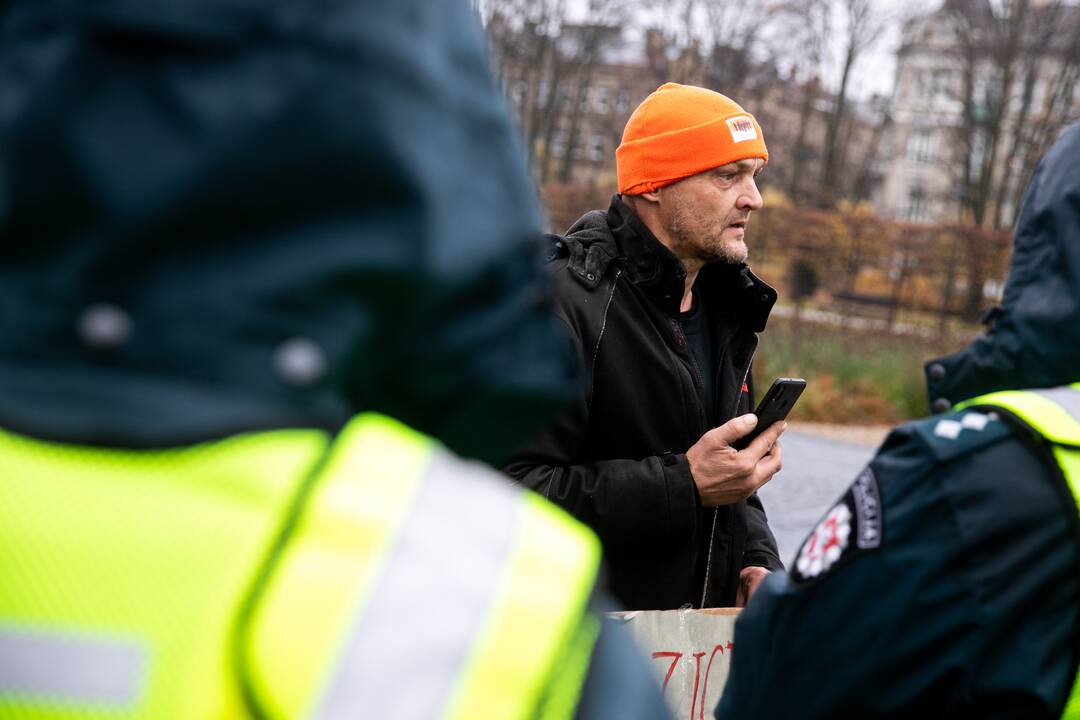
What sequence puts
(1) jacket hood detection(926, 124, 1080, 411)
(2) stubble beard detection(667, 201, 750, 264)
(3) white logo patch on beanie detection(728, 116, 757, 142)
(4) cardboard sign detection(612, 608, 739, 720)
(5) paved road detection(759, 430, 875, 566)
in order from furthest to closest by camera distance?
(5) paved road detection(759, 430, 875, 566)
(3) white logo patch on beanie detection(728, 116, 757, 142)
(2) stubble beard detection(667, 201, 750, 264)
(4) cardboard sign detection(612, 608, 739, 720)
(1) jacket hood detection(926, 124, 1080, 411)

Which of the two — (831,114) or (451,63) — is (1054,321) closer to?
(451,63)

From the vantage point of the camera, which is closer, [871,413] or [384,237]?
[384,237]

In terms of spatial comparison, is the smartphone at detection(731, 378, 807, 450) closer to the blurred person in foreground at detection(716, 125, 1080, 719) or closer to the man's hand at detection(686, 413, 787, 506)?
the man's hand at detection(686, 413, 787, 506)

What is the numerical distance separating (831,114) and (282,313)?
36294 millimetres

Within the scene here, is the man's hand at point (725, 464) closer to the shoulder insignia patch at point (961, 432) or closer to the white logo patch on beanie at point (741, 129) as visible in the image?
the white logo patch on beanie at point (741, 129)

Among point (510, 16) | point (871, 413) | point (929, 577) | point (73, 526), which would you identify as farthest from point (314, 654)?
point (510, 16)

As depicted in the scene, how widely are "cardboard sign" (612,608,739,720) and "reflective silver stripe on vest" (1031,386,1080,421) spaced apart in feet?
3.84

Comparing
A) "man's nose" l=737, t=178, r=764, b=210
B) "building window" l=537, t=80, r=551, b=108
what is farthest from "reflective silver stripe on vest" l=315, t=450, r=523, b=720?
"building window" l=537, t=80, r=551, b=108

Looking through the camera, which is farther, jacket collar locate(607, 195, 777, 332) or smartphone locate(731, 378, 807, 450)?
jacket collar locate(607, 195, 777, 332)

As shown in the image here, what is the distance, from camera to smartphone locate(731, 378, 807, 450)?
2883 mm

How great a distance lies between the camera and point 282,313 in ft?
2.53

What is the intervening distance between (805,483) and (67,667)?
9.07 metres

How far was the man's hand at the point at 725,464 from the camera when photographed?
2785 mm

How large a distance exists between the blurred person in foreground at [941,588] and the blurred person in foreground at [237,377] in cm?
85
